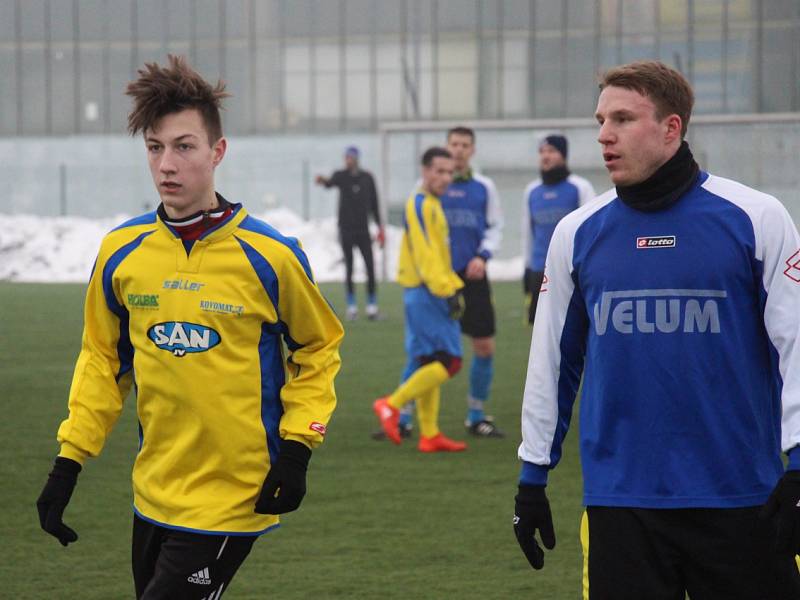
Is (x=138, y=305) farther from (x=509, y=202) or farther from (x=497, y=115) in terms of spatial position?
(x=497, y=115)

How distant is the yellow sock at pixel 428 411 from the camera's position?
9.25 metres

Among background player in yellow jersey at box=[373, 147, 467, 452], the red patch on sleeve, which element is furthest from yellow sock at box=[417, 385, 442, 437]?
the red patch on sleeve

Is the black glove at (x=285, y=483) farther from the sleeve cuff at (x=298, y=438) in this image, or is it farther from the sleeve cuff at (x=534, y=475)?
the sleeve cuff at (x=534, y=475)

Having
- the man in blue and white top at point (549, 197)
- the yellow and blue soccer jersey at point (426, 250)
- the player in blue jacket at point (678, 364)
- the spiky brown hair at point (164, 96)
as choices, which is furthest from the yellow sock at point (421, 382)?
the player in blue jacket at point (678, 364)

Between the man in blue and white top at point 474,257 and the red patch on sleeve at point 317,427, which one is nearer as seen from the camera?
the red patch on sleeve at point 317,427

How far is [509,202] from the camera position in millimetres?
31922

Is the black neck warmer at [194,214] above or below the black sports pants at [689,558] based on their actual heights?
above

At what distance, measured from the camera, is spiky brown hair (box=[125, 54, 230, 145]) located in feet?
12.7

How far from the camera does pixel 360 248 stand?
2081 cm

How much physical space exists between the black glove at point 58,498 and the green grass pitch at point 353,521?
204 centimetres

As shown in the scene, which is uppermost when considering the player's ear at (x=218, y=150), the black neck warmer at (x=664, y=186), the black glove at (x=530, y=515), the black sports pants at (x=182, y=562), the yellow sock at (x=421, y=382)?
the player's ear at (x=218, y=150)

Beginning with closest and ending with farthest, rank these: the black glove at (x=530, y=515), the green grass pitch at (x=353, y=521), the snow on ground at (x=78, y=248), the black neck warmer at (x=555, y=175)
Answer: the black glove at (x=530, y=515) → the green grass pitch at (x=353, y=521) → the black neck warmer at (x=555, y=175) → the snow on ground at (x=78, y=248)

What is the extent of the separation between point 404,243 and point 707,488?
6004 millimetres

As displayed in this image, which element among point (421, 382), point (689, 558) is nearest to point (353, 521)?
point (421, 382)
